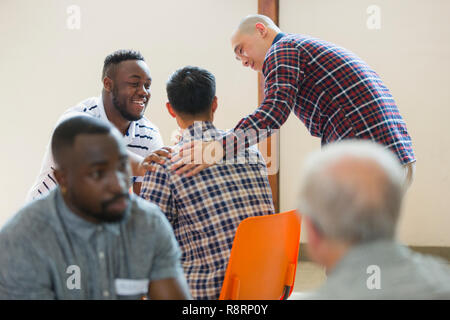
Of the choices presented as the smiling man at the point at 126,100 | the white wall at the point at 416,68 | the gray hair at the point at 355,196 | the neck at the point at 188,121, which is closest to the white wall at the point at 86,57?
the white wall at the point at 416,68

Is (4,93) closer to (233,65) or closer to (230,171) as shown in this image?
(233,65)

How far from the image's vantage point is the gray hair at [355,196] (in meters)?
0.88

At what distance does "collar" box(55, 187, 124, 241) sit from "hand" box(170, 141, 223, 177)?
1.48 ft

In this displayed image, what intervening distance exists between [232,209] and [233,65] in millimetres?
3011

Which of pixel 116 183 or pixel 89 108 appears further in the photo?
pixel 89 108

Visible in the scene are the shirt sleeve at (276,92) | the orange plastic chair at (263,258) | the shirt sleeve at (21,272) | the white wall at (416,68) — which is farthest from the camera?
the white wall at (416,68)

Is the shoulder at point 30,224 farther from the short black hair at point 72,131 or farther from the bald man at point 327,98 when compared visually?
the bald man at point 327,98

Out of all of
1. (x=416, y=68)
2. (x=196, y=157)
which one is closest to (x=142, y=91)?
(x=196, y=157)

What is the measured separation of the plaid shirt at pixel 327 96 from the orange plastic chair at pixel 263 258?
1.71 feet

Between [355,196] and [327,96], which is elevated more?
[327,96]

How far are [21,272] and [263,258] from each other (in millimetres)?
785

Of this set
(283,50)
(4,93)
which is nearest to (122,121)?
(283,50)

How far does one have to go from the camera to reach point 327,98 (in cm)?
→ 227

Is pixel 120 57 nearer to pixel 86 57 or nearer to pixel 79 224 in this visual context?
pixel 79 224
